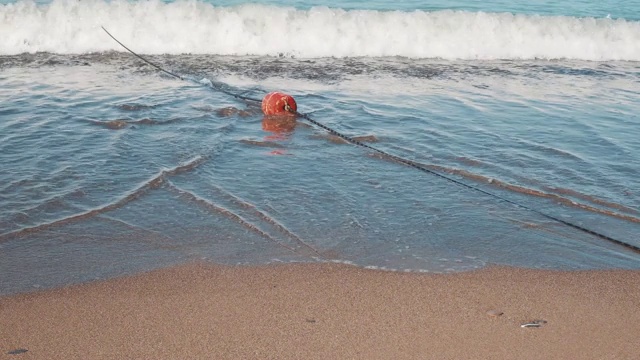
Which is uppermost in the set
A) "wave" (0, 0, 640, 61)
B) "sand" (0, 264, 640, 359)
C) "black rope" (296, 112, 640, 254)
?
"wave" (0, 0, 640, 61)

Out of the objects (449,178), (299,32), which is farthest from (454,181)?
(299,32)

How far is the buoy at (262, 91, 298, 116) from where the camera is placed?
7.68 m

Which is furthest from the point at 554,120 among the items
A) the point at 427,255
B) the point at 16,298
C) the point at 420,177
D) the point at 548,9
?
the point at 548,9

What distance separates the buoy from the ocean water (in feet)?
0.49

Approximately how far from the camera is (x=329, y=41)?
42.1 feet

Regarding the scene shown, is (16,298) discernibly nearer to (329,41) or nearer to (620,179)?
(620,179)

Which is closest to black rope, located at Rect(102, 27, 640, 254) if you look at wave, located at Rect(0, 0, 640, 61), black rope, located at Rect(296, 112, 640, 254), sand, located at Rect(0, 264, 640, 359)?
black rope, located at Rect(296, 112, 640, 254)

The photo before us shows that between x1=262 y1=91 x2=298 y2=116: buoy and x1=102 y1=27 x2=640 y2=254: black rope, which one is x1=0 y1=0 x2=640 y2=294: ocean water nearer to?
x1=102 y1=27 x2=640 y2=254: black rope

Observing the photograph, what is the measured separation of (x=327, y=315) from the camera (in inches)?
148

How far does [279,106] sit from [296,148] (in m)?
1.12

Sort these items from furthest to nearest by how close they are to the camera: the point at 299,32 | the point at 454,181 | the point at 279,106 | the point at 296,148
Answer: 1. the point at 299,32
2. the point at 279,106
3. the point at 296,148
4. the point at 454,181

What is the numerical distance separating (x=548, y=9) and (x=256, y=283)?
534 inches

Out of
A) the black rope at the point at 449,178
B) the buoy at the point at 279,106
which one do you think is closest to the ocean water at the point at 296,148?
the black rope at the point at 449,178

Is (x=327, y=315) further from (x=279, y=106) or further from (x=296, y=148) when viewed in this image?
(x=279, y=106)
